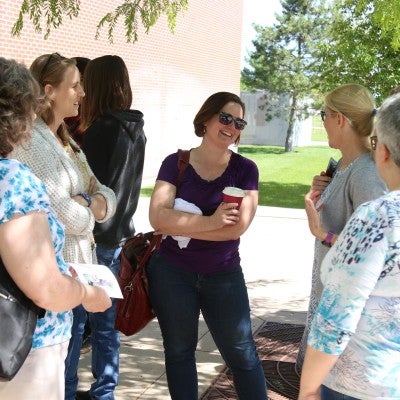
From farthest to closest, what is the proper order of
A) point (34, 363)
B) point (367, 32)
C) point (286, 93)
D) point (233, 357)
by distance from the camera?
point (286, 93) → point (367, 32) → point (233, 357) → point (34, 363)

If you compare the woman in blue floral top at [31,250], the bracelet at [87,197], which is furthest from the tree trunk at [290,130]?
the woman in blue floral top at [31,250]

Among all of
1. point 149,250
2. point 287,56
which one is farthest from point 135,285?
point 287,56

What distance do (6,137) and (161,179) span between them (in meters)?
1.49

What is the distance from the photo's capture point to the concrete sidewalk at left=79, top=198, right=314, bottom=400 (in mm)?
4625

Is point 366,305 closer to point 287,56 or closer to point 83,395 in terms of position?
point 83,395

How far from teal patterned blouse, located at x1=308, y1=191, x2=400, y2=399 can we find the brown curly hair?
3.48 ft

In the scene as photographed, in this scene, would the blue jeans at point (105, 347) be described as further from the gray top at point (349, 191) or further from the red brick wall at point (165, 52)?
the red brick wall at point (165, 52)

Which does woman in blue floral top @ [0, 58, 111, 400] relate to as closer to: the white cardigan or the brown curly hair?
the brown curly hair

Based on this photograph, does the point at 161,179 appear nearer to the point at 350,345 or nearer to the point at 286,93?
the point at 350,345

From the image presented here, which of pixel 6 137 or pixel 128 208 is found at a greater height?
pixel 6 137

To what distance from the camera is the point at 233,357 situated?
3451 mm

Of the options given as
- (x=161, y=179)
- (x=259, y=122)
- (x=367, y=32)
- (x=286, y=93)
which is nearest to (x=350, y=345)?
(x=161, y=179)

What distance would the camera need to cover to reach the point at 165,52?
21.3m

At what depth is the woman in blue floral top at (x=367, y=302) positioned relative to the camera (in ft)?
6.22
